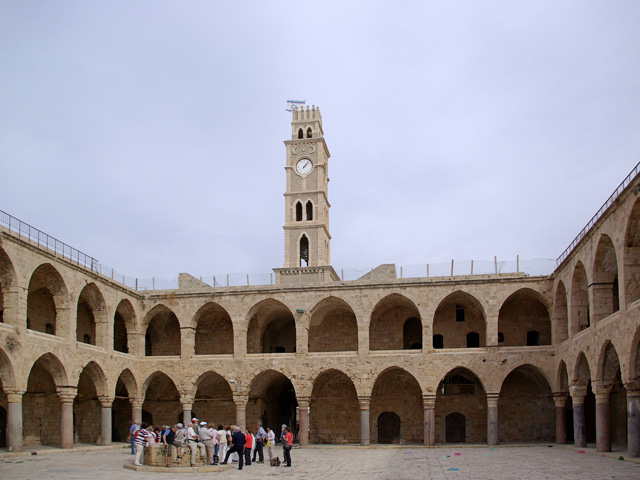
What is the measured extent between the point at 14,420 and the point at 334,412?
16420 mm

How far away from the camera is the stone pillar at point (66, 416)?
28.2m

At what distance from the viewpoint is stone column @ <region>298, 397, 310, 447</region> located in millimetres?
32812

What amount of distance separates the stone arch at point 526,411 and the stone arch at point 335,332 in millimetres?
7906

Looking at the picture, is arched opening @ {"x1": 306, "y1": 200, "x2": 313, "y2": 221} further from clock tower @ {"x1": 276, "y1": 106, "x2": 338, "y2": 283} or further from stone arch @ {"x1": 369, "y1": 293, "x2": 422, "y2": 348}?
stone arch @ {"x1": 369, "y1": 293, "x2": 422, "y2": 348}

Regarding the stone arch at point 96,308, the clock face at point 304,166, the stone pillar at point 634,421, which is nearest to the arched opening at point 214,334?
the stone arch at point 96,308

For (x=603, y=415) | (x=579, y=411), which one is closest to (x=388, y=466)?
(x=603, y=415)

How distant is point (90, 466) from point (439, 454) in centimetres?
1283

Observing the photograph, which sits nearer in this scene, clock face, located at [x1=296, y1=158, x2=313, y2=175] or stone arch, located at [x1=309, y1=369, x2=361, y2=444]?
stone arch, located at [x1=309, y1=369, x2=361, y2=444]

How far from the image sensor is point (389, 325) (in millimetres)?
36594

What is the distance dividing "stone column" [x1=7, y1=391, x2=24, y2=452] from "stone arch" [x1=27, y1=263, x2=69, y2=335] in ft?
12.3

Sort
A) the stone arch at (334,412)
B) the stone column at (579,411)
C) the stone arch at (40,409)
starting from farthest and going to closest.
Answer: the stone arch at (334,412) → the stone arch at (40,409) → the stone column at (579,411)

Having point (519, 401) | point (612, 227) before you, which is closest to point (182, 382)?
point (519, 401)

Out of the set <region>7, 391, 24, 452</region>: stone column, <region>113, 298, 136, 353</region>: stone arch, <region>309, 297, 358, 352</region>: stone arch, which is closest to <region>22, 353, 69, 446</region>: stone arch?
<region>7, 391, 24, 452</region>: stone column

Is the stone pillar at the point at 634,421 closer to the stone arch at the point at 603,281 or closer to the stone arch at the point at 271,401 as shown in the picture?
the stone arch at the point at 603,281
